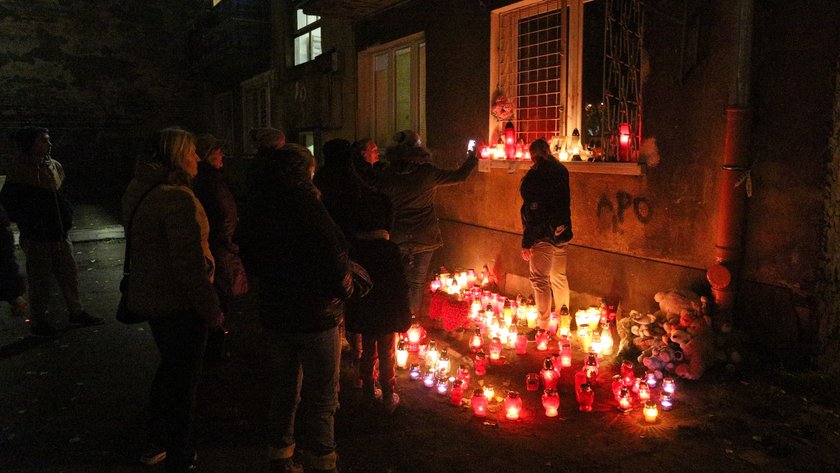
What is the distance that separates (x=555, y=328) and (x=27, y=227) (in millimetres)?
6097

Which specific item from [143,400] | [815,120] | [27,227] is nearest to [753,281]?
[815,120]

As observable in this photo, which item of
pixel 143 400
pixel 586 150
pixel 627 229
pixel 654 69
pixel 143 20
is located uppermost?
pixel 143 20

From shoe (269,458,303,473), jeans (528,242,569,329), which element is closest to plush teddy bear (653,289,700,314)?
jeans (528,242,569,329)

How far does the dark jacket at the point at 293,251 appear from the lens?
3.39 meters

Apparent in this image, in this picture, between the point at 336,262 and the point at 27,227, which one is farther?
the point at 27,227

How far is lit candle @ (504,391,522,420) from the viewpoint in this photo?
4758mm

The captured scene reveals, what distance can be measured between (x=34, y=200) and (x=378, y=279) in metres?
4.70

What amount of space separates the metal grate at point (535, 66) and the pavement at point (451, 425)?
130 inches

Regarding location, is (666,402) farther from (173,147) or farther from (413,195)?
(173,147)

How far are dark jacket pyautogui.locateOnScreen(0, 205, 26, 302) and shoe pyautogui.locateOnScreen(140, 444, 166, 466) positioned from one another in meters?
3.98

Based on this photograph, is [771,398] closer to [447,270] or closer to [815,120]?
[815,120]

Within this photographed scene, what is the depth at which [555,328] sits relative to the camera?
670 cm

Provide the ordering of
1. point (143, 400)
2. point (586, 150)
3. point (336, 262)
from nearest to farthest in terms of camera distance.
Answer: point (336, 262)
point (143, 400)
point (586, 150)

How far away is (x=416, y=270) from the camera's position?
640 centimetres
